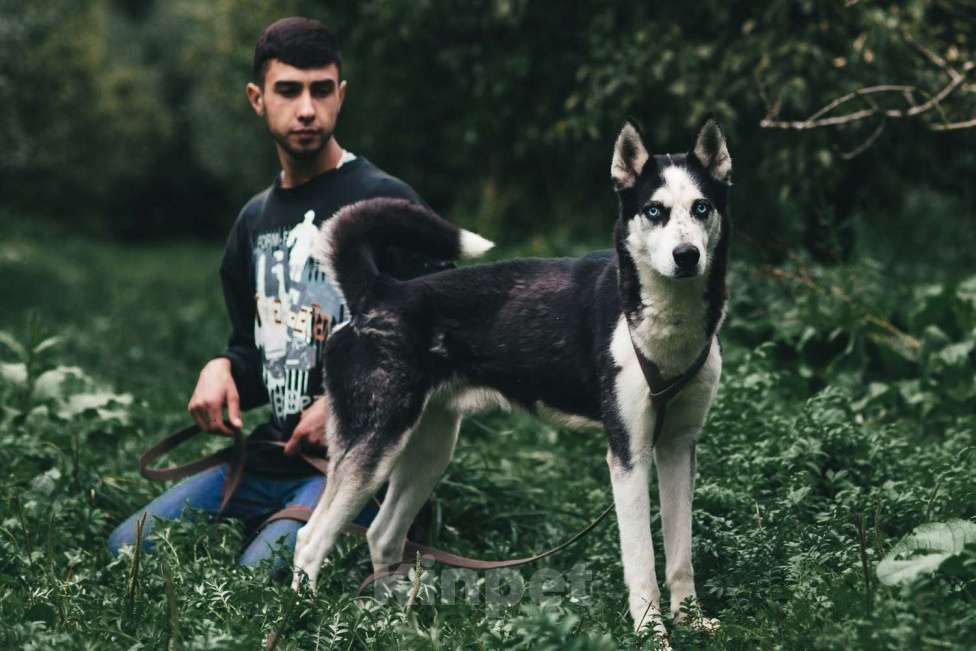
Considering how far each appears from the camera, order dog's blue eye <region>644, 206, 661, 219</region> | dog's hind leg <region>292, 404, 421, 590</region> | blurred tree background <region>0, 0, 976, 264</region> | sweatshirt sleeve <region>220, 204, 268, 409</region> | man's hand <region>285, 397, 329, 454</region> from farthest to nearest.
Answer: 1. blurred tree background <region>0, 0, 976, 264</region>
2. sweatshirt sleeve <region>220, 204, 268, 409</region>
3. man's hand <region>285, 397, 329, 454</region>
4. dog's hind leg <region>292, 404, 421, 590</region>
5. dog's blue eye <region>644, 206, 661, 219</region>

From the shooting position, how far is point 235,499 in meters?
4.51

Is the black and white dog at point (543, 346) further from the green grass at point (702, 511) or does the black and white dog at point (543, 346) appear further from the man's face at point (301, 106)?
the man's face at point (301, 106)

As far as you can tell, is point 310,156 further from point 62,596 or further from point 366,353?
point 62,596

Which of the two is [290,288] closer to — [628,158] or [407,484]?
[407,484]

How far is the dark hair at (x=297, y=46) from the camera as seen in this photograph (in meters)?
4.34

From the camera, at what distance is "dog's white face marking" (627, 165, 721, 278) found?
3.16 meters

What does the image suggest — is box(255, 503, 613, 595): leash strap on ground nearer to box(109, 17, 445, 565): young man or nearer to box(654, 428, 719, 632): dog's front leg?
box(109, 17, 445, 565): young man

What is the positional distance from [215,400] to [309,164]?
1.02 m

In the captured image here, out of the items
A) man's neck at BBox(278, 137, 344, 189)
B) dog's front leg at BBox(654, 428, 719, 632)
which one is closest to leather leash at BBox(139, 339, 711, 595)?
dog's front leg at BBox(654, 428, 719, 632)

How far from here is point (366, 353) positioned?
12.5ft

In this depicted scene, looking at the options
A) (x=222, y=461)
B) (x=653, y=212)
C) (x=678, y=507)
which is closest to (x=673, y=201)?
(x=653, y=212)

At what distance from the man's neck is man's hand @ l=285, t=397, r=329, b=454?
92cm

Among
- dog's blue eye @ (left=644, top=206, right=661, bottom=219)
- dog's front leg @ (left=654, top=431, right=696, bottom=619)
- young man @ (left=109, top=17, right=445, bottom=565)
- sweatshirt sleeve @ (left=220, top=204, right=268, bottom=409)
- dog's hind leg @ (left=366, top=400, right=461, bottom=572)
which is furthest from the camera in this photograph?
sweatshirt sleeve @ (left=220, top=204, right=268, bottom=409)

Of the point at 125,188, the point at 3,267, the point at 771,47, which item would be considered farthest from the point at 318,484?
the point at 125,188
